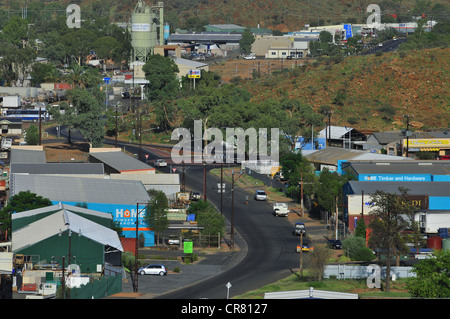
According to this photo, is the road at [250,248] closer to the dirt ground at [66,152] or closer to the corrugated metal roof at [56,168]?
the corrugated metal roof at [56,168]

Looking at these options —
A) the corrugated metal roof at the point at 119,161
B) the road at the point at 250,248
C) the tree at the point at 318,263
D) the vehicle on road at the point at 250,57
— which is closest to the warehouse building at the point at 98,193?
the corrugated metal roof at the point at 119,161

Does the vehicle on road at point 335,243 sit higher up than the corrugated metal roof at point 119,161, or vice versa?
the corrugated metal roof at point 119,161

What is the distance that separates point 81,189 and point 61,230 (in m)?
15.2

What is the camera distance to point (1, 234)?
206 ft

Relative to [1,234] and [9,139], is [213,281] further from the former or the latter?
[9,139]

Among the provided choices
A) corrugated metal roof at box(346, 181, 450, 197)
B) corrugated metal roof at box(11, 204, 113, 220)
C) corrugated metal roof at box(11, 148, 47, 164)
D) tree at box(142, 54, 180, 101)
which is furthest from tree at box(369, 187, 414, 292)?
tree at box(142, 54, 180, 101)

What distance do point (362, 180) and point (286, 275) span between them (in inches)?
882

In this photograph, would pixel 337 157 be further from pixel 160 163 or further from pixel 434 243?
pixel 434 243

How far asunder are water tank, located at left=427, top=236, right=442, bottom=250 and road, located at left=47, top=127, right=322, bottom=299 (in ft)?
31.8

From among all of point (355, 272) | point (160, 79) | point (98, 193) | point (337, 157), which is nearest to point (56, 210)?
point (98, 193)

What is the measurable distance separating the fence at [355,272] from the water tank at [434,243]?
928 centimetres

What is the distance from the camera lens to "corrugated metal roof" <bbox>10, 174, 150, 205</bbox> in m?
68.6

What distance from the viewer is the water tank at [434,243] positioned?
218 ft

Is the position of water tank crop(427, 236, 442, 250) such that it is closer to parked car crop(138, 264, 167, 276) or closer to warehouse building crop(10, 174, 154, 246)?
warehouse building crop(10, 174, 154, 246)
